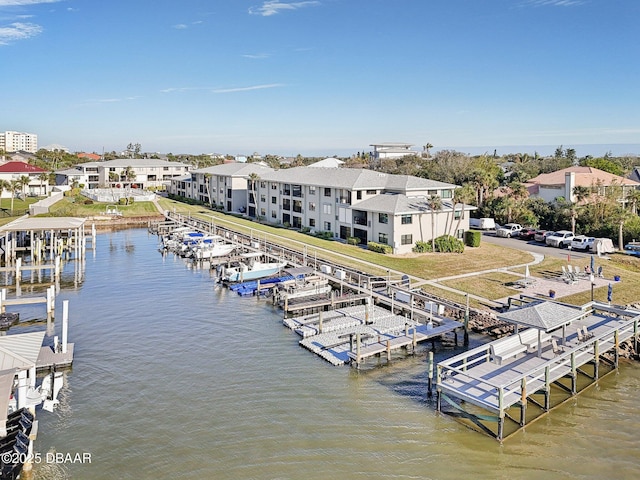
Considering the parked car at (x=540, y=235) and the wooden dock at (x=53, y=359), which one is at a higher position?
the parked car at (x=540, y=235)

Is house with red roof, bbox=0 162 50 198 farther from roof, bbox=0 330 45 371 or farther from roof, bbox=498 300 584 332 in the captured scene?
roof, bbox=498 300 584 332

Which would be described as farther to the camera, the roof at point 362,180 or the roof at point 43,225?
the roof at point 362,180

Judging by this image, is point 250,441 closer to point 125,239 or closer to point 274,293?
point 274,293

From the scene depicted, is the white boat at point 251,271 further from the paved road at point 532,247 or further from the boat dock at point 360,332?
the paved road at point 532,247

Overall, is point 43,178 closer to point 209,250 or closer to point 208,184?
point 208,184

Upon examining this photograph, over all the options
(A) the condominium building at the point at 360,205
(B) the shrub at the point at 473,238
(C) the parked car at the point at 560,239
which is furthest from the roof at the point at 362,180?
(C) the parked car at the point at 560,239

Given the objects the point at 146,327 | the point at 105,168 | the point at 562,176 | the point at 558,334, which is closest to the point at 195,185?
the point at 105,168

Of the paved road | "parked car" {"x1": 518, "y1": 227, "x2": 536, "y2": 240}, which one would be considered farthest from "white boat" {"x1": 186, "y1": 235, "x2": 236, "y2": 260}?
"parked car" {"x1": 518, "y1": 227, "x2": 536, "y2": 240}
